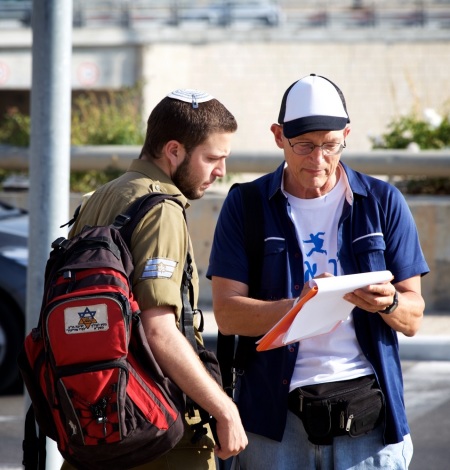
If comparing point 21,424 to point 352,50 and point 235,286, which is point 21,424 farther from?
point 352,50

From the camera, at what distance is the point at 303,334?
3088mm

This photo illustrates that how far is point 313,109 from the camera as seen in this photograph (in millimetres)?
3230

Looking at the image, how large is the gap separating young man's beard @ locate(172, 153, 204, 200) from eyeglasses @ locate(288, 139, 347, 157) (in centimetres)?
34

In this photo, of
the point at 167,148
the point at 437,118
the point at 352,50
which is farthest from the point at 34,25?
the point at 352,50

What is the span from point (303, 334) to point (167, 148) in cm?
70

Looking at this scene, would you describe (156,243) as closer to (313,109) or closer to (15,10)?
(313,109)

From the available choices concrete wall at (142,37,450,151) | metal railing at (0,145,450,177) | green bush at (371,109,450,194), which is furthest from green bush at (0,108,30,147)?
concrete wall at (142,37,450,151)

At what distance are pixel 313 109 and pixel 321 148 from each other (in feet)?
0.41

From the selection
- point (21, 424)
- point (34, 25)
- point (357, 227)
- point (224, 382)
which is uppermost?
point (34, 25)

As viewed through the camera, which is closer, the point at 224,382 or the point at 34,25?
the point at 224,382

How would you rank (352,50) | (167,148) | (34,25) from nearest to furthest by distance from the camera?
(167,148) → (34,25) → (352,50)

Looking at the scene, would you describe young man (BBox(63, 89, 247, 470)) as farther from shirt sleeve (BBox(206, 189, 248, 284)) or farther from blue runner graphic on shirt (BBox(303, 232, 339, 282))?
blue runner graphic on shirt (BBox(303, 232, 339, 282))

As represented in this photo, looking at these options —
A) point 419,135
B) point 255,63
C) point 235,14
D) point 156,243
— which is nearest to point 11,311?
point 156,243

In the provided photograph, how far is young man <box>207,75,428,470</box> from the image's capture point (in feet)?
10.6
